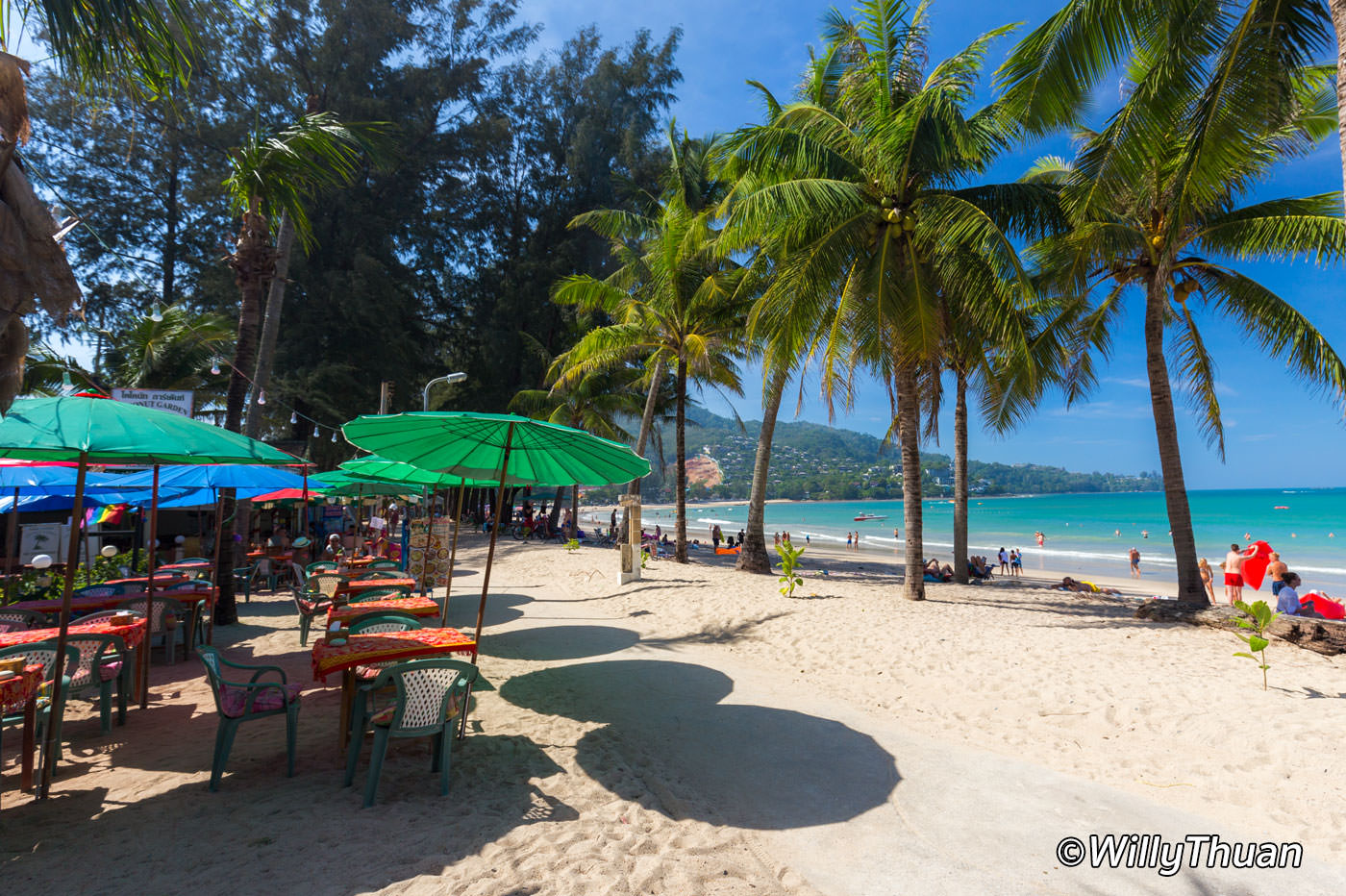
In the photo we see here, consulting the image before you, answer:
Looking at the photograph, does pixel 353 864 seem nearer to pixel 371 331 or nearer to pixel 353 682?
pixel 353 682

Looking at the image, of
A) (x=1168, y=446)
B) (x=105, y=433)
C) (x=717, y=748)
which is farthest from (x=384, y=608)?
(x=1168, y=446)

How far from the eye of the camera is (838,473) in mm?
127062

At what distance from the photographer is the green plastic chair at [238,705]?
3506mm

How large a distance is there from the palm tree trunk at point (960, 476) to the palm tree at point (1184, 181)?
207 cm

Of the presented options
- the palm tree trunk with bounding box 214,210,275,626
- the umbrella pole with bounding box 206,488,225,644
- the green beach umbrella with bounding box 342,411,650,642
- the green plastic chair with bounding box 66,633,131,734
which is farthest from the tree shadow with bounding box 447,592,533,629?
the green plastic chair with bounding box 66,633,131,734

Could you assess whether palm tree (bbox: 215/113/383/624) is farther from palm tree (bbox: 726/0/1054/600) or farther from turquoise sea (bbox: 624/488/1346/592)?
turquoise sea (bbox: 624/488/1346/592)

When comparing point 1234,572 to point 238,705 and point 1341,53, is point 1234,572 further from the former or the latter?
point 238,705

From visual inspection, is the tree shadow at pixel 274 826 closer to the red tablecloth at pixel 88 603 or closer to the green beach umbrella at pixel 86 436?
the green beach umbrella at pixel 86 436

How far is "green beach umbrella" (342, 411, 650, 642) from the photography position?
14.6ft

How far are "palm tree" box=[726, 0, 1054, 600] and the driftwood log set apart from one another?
11.1ft

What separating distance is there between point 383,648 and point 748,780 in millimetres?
2546

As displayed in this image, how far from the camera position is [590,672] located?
6.22 m

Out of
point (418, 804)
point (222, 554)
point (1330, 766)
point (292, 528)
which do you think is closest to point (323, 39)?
point (292, 528)

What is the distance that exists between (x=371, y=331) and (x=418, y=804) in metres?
24.3
